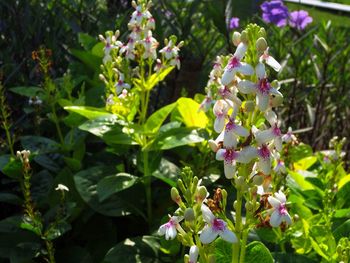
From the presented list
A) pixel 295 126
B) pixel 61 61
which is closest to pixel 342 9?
pixel 295 126

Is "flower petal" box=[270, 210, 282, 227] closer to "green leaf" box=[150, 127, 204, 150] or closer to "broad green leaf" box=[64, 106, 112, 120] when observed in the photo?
"green leaf" box=[150, 127, 204, 150]

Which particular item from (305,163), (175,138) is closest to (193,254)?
(175,138)

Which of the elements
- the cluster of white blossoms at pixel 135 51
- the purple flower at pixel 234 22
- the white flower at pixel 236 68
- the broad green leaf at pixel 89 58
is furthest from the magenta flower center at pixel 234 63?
the purple flower at pixel 234 22

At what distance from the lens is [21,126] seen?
8.73 feet

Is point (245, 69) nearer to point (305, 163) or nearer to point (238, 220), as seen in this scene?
point (238, 220)

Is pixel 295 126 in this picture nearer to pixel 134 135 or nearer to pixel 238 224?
pixel 134 135

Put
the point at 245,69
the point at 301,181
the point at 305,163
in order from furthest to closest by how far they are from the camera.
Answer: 1. the point at 305,163
2. the point at 301,181
3. the point at 245,69

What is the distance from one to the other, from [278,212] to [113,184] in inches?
35.8

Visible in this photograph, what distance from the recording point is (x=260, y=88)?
1.05m

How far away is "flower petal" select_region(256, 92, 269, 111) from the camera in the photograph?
1048mm

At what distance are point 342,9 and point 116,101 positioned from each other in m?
8.46

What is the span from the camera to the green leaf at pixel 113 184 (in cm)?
191

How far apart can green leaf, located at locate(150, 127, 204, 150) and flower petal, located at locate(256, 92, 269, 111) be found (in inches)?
37.2

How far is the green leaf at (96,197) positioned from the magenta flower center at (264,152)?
101 cm
